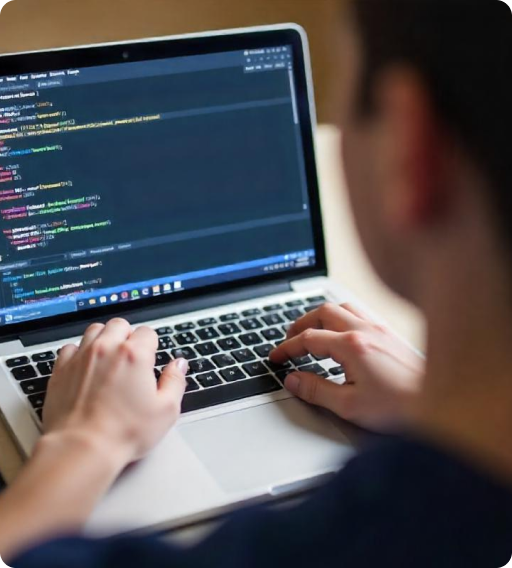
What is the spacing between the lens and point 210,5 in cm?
148

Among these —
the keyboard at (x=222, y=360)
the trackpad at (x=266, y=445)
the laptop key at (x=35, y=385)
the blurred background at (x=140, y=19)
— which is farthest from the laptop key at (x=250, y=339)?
the blurred background at (x=140, y=19)

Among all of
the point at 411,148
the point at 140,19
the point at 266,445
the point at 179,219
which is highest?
the point at 140,19

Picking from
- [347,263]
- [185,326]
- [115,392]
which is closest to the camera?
[115,392]

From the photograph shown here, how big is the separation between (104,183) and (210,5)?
626mm

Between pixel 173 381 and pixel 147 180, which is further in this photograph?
pixel 147 180

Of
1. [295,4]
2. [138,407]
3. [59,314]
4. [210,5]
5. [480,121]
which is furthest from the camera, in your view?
[295,4]

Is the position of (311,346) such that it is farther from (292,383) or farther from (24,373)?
(24,373)

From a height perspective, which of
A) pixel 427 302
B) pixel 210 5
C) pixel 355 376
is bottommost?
pixel 355 376

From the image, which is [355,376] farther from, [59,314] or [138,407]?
[59,314]

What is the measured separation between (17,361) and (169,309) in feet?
0.58

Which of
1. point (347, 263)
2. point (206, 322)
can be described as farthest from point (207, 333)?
point (347, 263)

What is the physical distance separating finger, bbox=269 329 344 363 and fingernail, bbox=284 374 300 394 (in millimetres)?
36

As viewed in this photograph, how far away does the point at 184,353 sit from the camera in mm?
928

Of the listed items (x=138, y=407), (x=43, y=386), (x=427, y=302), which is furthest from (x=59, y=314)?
(x=427, y=302)
